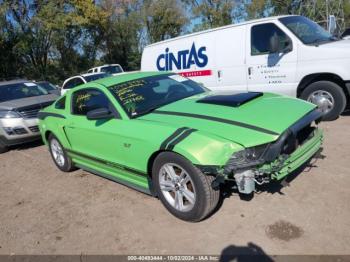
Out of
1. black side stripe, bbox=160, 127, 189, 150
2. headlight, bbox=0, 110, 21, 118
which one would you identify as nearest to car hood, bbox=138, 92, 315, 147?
black side stripe, bbox=160, 127, 189, 150

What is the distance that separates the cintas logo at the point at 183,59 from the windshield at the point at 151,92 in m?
2.90

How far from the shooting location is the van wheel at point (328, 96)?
664 cm

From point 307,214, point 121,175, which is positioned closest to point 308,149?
point 307,214

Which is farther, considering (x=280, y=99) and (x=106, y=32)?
(x=106, y=32)

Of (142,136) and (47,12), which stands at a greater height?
(47,12)

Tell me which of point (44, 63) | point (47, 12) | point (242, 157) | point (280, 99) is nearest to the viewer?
point (242, 157)

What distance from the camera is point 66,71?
107ft

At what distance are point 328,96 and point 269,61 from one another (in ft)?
4.31

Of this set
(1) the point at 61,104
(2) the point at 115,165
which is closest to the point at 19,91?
(1) the point at 61,104

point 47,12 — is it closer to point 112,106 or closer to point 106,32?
point 106,32

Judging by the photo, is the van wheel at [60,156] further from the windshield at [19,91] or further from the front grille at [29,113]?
the windshield at [19,91]

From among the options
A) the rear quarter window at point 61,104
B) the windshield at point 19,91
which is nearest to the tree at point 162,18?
the windshield at point 19,91

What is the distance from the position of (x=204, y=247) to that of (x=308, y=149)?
1.61 m

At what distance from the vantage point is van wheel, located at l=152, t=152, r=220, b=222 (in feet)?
11.5
